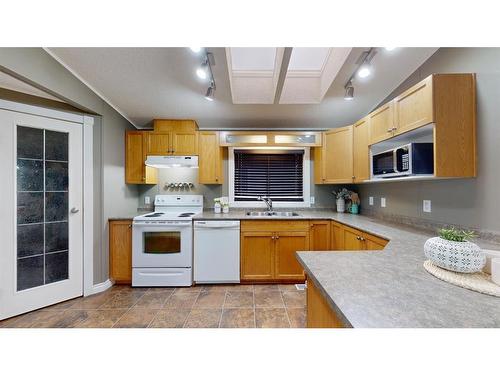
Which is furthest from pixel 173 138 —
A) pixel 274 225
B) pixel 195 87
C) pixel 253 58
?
pixel 274 225

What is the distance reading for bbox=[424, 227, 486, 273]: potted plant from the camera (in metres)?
0.83

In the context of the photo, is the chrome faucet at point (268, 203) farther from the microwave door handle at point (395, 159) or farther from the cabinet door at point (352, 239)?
the microwave door handle at point (395, 159)

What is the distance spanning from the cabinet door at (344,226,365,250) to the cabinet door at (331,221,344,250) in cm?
9

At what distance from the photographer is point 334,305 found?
25.6 inches

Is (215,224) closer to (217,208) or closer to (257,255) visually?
(217,208)

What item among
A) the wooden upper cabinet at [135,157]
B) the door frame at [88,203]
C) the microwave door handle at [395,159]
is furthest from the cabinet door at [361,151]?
the door frame at [88,203]

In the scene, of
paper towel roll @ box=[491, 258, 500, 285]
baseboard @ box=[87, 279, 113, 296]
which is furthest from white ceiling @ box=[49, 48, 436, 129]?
baseboard @ box=[87, 279, 113, 296]

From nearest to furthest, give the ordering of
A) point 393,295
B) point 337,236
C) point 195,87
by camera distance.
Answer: point 393,295 < point 195,87 < point 337,236

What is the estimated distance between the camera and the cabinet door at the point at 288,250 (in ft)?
8.56

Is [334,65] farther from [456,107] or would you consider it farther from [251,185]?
[251,185]

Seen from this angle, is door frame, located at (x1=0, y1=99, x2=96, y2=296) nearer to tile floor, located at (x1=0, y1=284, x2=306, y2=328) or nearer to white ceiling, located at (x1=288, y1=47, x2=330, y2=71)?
tile floor, located at (x1=0, y1=284, x2=306, y2=328)

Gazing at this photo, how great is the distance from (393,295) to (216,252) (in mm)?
2169

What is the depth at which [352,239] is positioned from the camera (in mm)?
2150

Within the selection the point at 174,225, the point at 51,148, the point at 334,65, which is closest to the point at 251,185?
the point at 174,225
